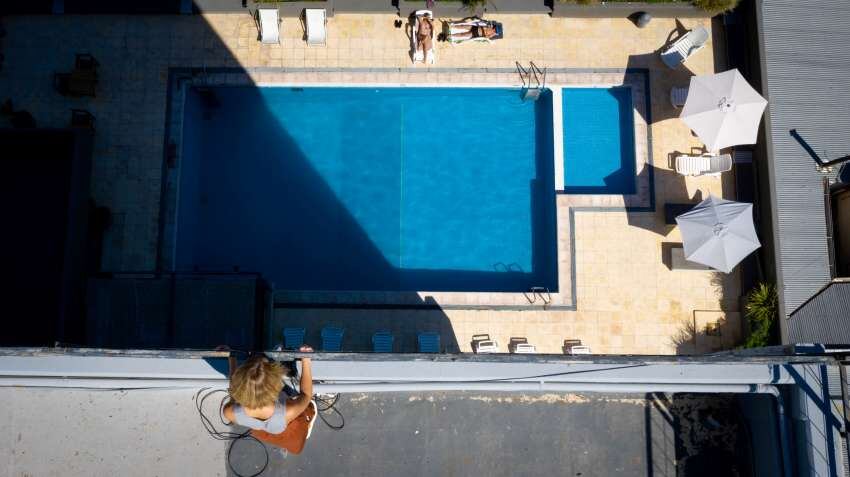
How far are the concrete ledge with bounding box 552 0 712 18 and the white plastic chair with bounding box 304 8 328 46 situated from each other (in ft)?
17.3

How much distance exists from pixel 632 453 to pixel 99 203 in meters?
12.1

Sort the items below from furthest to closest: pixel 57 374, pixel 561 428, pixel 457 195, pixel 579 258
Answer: pixel 457 195
pixel 579 258
pixel 561 428
pixel 57 374

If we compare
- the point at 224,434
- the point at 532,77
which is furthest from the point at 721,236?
the point at 224,434

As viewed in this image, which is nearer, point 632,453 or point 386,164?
point 632,453

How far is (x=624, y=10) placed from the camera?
13.2 meters

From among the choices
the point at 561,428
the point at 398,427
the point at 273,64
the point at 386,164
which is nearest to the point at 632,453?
the point at 561,428

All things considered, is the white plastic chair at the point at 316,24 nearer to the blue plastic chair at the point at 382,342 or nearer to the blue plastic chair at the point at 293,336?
the blue plastic chair at the point at 293,336

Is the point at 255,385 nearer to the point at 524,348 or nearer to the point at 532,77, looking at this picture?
the point at 524,348

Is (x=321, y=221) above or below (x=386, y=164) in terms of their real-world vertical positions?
below

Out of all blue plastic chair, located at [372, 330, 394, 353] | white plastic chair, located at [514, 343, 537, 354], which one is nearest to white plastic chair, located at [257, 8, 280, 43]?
blue plastic chair, located at [372, 330, 394, 353]

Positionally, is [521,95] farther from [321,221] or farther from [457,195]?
[321,221]

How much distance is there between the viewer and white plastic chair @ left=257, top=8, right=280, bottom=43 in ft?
43.2

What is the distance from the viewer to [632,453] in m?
6.27

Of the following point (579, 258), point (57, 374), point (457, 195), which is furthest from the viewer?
point (457, 195)
